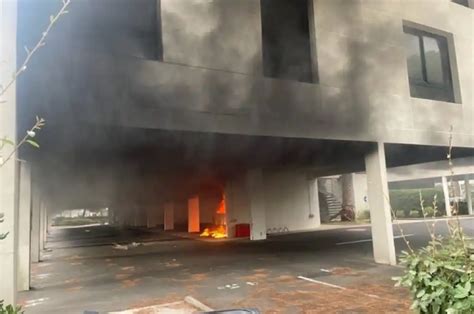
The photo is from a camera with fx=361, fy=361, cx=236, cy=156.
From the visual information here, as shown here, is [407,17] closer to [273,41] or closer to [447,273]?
[273,41]

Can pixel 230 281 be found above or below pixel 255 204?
below

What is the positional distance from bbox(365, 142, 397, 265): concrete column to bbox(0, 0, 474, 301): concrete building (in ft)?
0.08

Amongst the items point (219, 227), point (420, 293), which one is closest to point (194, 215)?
point (219, 227)

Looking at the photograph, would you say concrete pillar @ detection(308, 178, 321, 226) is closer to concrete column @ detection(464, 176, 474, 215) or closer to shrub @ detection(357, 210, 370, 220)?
shrub @ detection(357, 210, 370, 220)

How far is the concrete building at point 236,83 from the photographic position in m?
3.73

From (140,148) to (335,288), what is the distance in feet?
11.7

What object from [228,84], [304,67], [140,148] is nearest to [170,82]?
[228,84]

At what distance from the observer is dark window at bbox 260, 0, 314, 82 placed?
6422mm

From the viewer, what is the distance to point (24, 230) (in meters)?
6.42

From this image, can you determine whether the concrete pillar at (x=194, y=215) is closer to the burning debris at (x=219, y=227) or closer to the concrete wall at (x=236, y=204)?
the burning debris at (x=219, y=227)

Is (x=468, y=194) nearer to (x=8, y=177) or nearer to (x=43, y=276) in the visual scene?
(x=43, y=276)

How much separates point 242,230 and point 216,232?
5.71 feet

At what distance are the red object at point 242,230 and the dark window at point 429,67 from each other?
7385mm

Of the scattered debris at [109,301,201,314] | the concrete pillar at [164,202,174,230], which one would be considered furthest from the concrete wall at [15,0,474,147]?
the concrete pillar at [164,202,174,230]
